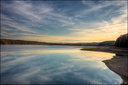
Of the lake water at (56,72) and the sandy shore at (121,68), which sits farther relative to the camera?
the sandy shore at (121,68)

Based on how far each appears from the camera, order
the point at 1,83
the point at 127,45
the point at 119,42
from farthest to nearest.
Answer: the point at 119,42 → the point at 127,45 → the point at 1,83

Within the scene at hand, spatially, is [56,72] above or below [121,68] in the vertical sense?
below

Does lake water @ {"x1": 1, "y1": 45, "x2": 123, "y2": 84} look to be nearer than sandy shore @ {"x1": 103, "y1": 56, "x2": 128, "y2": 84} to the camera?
Yes

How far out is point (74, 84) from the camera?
10641mm

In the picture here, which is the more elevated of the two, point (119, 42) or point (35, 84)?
point (119, 42)

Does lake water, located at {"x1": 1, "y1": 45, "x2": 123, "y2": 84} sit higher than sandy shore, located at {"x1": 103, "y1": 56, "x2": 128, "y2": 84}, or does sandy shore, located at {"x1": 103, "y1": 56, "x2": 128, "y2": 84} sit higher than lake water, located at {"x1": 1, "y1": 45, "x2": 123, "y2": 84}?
sandy shore, located at {"x1": 103, "y1": 56, "x2": 128, "y2": 84}

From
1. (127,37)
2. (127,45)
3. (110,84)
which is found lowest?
(110,84)

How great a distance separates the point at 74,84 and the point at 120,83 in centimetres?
583

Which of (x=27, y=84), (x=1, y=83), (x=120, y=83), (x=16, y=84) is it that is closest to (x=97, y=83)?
(x=120, y=83)

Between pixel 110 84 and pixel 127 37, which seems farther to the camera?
pixel 127 37

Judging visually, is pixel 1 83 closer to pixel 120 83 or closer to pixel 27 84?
pixel 27 84

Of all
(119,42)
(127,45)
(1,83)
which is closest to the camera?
(1,83)

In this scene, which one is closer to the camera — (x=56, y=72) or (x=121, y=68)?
(x=56, y=72)

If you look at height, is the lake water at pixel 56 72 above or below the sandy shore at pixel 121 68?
below
